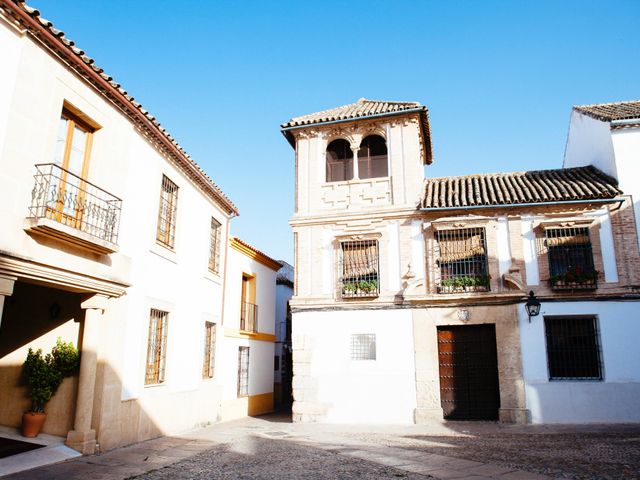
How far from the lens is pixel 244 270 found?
15.4 m

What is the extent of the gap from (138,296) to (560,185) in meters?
11.2

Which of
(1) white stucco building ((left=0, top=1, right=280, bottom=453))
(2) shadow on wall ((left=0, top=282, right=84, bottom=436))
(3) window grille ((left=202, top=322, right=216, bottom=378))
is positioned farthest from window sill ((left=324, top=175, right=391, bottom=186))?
(2) shadow on wall ((left=0, top=282, right=84, bottom=436))

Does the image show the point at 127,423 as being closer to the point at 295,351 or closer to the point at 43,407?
the point at 43,407

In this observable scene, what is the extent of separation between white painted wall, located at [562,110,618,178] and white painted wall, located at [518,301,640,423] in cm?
380

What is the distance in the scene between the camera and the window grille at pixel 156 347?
9859 mm

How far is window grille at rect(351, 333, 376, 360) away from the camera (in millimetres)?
12953

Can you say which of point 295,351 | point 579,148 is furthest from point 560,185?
point 295,351

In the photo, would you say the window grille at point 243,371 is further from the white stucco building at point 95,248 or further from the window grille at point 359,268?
the window grille at point 359,268

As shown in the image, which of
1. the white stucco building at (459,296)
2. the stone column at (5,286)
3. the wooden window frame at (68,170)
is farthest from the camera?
the white stucco building at (459,296)

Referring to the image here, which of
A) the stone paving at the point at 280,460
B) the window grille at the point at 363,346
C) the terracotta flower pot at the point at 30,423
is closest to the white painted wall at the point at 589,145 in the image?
the stone paving at the point at 280,460

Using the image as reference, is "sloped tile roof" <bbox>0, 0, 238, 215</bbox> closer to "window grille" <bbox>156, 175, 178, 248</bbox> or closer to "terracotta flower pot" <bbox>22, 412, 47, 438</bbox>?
"window grille" <bbox>156, 175, 178, 248</bbox>

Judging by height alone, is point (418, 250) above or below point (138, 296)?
above

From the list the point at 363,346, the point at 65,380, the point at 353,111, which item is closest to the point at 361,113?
the point at 353,111

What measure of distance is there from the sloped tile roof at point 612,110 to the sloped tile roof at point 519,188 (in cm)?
160
